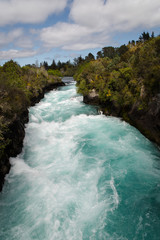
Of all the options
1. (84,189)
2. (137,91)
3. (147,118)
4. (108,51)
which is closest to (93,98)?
(137,91)

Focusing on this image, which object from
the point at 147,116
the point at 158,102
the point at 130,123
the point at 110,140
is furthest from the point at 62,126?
the point at 158,102

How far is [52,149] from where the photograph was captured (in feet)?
52.6

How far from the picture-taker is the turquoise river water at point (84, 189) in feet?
26.9

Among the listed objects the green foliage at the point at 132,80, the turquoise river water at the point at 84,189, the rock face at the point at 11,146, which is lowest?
the turquoise river water at the point at 84,189

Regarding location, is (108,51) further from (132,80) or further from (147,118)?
(147,118)

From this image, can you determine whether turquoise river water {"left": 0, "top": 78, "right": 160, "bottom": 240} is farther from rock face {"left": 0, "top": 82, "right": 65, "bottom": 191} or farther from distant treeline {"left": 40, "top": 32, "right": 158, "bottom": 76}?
distant treeline {"left": 40, "top": 32, "right": 158, "bottom": 76}

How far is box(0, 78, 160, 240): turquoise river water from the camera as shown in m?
8.21

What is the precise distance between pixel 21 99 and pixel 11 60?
24.4 m

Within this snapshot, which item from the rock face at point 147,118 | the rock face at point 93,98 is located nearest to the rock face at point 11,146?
the rock face at point 147,118

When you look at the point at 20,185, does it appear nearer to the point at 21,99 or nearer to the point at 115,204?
the point at 115,204

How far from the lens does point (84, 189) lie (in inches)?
423

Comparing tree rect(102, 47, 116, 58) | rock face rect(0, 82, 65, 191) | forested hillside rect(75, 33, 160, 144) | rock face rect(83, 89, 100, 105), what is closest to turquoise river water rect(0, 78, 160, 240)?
rock face rect(0, 82, 65, 191)

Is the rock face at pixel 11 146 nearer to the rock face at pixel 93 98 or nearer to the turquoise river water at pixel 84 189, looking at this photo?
the turquoise river water at pixel 84 189

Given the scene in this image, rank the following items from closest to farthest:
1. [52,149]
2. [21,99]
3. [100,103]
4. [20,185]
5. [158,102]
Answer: [20,185], [158,102], [52,149], [21,99], [100,103]
